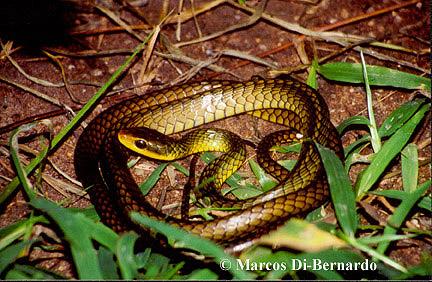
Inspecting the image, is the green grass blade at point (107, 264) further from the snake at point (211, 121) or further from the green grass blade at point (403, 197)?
the green grass blade at point (403, 197)

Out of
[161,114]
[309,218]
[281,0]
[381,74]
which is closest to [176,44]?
[161,114]

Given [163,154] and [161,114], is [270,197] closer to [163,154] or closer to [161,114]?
[163,154]

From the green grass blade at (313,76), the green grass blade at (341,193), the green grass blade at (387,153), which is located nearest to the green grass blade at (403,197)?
the green grass blade at (387,153)

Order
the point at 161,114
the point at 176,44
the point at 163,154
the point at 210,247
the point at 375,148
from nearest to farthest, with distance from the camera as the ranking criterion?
the point at 210,247 → the point at 375,148 → the point at 163,154 → the point at 161,114 → the point at 176,44

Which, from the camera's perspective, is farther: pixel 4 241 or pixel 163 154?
pixel 163 154

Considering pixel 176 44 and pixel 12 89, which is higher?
pixel 176 44

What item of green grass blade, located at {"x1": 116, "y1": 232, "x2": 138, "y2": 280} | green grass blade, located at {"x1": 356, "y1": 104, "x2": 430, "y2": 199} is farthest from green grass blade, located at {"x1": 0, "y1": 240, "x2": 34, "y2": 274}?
green grass blade, located at {"x1": 356, "y1": 104, "x2": 430, "y2": 199}

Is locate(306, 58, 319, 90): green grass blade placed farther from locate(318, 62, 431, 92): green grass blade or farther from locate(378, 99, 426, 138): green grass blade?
locate(378, 99, 426, 138): green grass blade
